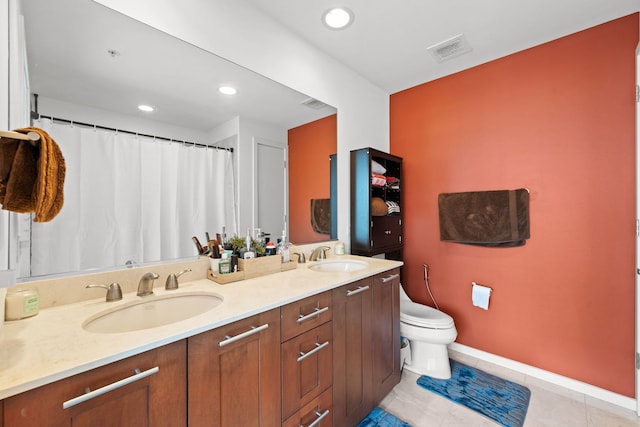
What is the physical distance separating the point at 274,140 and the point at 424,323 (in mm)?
1705

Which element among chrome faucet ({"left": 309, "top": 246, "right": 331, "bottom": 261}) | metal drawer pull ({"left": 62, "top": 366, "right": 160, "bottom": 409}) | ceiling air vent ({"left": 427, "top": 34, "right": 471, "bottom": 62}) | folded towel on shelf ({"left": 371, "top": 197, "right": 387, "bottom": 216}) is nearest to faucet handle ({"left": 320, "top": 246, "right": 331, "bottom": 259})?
chrome faucet ({"left": 309, "top": 246, "right": 331, "bottom": 261})

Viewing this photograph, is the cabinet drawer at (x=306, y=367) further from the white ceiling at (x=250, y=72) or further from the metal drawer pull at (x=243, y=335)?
the white ceiling at (x=250, y=72)

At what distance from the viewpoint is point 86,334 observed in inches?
33.2

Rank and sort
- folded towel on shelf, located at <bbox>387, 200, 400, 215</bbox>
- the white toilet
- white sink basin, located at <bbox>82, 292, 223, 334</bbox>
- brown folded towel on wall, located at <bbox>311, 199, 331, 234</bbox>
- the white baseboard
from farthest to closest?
folded towel on shelf, located at <bbox>387, 200, 400, 215</bbox> → brown folded towel on wall, located at <bbox>311, 199, 331, 234</bbox> → the white toilet → the white baseboard → white sink basin, located at <bbox>82, 292, 223, 334</bbox>

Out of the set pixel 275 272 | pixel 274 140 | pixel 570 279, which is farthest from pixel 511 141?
pixel 275 272

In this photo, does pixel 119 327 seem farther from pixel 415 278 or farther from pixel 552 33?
pixel 552 33

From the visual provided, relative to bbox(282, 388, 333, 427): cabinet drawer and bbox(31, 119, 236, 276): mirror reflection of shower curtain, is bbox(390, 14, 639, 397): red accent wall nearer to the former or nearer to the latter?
bbox(282, 388, 333, 427): cabinet drawer

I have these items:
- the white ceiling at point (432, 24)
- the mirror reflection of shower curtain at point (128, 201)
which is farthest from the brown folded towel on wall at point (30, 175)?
the white ceiling at point (432, 24)

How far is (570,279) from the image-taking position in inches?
75.5

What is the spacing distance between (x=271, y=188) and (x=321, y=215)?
1.75 feet

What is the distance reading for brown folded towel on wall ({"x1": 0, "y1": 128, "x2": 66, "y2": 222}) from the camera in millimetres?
700

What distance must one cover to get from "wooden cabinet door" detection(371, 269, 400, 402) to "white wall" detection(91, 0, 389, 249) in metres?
0.69

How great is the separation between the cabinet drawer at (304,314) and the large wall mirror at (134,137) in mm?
666

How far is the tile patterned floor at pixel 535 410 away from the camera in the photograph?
1.61 meters
